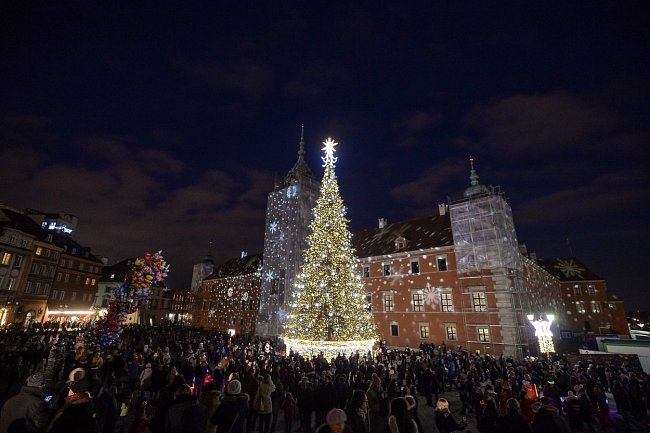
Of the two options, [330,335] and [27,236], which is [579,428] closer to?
[330,335]

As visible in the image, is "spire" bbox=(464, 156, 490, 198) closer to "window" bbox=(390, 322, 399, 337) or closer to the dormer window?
the dormer window

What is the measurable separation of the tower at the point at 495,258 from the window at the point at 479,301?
386 millimetres

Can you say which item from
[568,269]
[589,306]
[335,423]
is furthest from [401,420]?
[568,269]

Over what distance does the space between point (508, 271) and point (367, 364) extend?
56.9 ft

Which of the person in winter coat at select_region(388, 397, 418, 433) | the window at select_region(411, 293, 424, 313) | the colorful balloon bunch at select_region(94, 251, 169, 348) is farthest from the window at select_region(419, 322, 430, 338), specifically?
the person in winter coat at select_region(388, 397, 418, 433)

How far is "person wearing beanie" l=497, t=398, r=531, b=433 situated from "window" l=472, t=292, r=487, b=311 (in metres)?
21.6

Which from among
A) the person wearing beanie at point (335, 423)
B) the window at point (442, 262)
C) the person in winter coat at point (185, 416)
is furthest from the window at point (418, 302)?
the person wearing beanie at point (335, 423)

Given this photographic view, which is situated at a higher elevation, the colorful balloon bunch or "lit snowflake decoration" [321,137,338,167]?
"lit snowflake decoration" [321,137,338,167]

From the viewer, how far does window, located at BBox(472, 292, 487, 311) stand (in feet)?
84.0

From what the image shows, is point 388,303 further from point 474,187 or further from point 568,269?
point 568,269

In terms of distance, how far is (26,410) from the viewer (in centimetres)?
460

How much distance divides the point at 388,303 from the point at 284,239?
44.9ft

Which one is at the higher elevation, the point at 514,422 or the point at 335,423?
the point at 335,423

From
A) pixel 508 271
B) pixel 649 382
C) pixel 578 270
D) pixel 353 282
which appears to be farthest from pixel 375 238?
pixel 578 270
